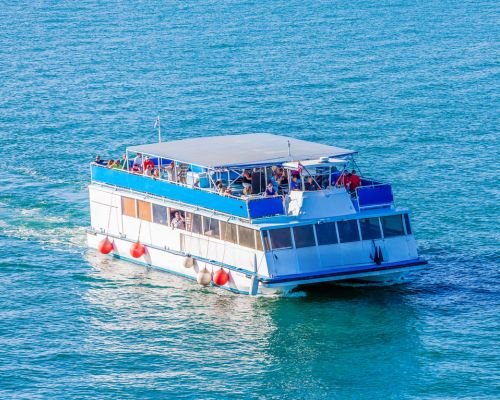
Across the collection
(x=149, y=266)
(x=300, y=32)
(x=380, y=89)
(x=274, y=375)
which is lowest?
(x=274, y=375)

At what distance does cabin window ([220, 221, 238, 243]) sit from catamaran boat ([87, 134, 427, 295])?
4 centimetres

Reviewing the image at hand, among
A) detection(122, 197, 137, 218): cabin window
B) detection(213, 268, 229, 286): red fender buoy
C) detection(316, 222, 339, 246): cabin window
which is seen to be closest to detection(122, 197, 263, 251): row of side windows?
detection(122, 197, 137, 218): cabin window

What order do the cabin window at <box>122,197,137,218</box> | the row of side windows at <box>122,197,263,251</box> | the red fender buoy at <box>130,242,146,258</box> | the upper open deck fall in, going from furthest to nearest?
the cabin window at <box>122,197,137,218</box>
the red fender buoy at <box>130,242,146,258</box>
the upper open deck
the row of side windows at <box>122,197,263,251</box>

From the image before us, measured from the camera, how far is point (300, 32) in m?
140

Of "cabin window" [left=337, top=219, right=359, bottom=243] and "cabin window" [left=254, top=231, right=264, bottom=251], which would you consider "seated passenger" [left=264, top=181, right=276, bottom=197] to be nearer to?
"cabin window" [left=254, top=231, right=264, bottom=251]

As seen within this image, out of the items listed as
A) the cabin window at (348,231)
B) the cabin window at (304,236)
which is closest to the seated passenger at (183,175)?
the cabin window at (304,236)

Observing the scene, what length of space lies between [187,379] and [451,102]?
5316 centimetres

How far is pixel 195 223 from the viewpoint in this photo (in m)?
69.5

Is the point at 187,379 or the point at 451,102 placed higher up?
the point at 451,102

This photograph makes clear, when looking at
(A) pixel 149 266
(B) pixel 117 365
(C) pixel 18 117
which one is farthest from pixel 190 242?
(C) pixel 18 117

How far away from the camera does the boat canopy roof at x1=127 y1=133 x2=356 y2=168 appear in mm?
67812

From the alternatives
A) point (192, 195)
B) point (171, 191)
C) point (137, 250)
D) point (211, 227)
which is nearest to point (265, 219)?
point (211, 227)

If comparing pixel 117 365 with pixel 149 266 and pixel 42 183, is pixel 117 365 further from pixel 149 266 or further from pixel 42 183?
pixel 42 183

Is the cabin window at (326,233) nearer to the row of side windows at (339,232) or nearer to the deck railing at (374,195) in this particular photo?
the row of side windows at (339,232)
